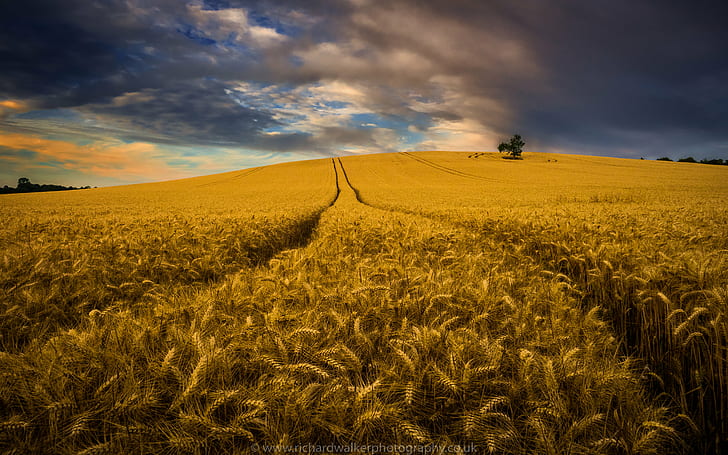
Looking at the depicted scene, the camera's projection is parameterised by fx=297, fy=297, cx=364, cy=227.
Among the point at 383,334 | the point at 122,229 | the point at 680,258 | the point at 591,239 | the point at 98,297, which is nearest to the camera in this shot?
the point at 383,334

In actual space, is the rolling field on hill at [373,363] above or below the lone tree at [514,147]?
below

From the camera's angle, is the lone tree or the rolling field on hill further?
the lone tree

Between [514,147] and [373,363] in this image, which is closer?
[373,363]

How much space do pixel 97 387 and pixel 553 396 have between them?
7.39 feet

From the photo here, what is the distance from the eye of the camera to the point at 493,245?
532 centimetres

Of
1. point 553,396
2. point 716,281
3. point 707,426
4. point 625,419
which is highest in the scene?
point 716,281

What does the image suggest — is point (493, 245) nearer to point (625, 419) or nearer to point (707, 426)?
point (707, 426)

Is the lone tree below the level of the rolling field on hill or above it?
above

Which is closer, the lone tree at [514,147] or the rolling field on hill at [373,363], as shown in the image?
the rolling field on hill at [373,363]

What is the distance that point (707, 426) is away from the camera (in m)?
1.78

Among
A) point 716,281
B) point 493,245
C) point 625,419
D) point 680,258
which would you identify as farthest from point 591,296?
point 625,419

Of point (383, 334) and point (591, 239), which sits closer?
point (383, 334)

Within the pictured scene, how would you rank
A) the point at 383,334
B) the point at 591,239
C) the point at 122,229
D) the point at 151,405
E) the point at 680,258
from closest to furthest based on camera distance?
the point at 151,405 < the point at 383,334 < the point at 680,258 < the point at 591,239 < the point at 122,229

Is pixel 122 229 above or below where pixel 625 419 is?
above
